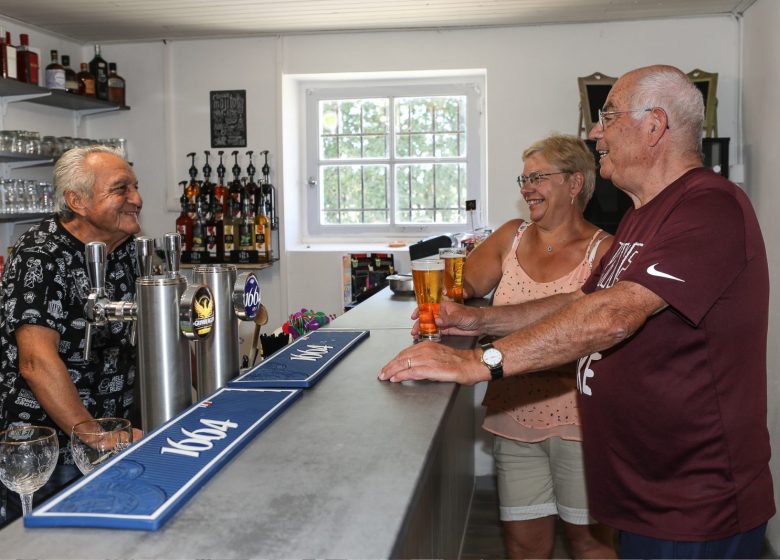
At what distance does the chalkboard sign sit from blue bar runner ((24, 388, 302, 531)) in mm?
4315

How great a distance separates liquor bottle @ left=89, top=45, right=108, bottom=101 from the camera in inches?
212

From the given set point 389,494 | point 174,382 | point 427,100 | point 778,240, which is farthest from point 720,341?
point 427,100

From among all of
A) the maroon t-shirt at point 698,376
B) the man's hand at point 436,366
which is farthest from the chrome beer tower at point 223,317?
the maroon t-shirt at point 698,376

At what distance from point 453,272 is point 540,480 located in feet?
2.54

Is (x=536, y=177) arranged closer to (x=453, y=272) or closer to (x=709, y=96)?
(x=453, y=272)

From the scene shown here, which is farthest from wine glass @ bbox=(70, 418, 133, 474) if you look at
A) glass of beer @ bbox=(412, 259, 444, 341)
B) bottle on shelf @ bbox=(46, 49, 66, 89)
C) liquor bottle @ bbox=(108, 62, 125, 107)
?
liquor bottle @ bbox=(108, 62, 125, 107)

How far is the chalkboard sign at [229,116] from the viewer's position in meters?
5.41

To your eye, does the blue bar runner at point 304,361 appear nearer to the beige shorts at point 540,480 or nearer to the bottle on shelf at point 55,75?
the beige shorts at point 540,480

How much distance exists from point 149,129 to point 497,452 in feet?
13.3

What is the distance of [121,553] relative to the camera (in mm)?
773

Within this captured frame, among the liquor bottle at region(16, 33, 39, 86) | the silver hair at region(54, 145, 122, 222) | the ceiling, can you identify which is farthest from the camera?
the liquor bottle at region(16, 33, 39, 86)

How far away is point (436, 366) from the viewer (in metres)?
1.47

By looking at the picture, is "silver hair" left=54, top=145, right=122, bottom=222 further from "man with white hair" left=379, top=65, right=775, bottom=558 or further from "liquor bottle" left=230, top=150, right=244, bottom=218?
"liquor bottle" left=230, top=150, right=244, bottom=218

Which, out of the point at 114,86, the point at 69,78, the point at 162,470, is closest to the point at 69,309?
the point at 162,470
